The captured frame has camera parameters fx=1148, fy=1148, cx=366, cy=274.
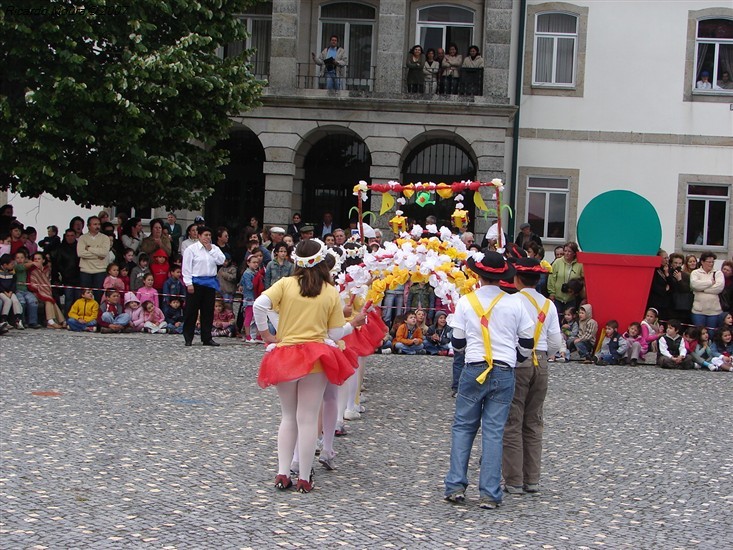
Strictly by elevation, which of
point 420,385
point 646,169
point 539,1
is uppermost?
point 539,1

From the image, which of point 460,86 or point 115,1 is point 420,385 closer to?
point 115,1

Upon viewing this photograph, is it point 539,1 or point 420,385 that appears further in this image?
→ point 539,1

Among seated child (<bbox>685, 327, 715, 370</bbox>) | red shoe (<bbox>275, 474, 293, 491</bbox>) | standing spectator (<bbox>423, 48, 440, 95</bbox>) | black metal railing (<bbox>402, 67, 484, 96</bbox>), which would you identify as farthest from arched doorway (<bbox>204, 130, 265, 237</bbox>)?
red shoe (<bbox>275, 474, 293, 491</bbox>)

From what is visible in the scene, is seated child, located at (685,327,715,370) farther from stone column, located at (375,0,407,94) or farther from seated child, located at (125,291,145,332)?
stone column, located at (375,0,407,94)

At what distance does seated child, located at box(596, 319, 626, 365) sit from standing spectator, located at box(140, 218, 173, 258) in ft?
27.2

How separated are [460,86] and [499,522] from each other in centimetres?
2078

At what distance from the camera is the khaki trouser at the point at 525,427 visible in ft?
29.8

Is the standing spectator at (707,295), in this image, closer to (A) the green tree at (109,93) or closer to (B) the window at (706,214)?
(B) the window at (706,214)

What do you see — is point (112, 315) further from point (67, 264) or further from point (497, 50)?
point (497, 50)

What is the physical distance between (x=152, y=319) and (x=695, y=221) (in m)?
14.6

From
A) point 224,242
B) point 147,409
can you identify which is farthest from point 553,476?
point 224,242

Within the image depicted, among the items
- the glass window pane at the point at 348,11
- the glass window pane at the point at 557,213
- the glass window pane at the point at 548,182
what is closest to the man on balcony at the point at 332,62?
the glass window pane at the point at 348,11

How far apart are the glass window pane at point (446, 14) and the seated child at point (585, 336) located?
11.6 meters

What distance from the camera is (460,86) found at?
91.4 ft
